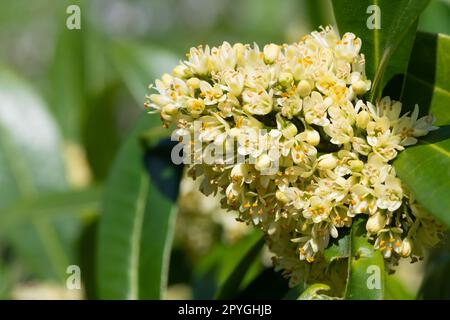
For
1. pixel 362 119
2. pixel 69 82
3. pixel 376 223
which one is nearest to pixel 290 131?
pixel 362 119

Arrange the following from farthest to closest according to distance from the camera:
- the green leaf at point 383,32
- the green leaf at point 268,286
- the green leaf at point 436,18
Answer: the green leaf at point 436,18
the green leaf at point 268,286
the green leaf at point 383,32

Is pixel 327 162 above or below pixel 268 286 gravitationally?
above

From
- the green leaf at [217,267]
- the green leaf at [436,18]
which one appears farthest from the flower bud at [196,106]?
the green leaf at [436,18]

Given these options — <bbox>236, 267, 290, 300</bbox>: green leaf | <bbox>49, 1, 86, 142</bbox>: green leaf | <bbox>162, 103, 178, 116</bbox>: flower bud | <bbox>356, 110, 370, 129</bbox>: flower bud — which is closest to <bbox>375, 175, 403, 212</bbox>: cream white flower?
<bbox>356, 110, 370, 129</bbox>: flower bud

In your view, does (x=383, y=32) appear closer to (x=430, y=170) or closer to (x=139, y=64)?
(x=430, y=170)

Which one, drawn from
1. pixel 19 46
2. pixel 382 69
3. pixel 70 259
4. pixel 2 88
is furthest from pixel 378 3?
pixel 19 46

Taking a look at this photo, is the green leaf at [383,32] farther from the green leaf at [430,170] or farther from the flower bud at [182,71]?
the flower bud at [182,71]

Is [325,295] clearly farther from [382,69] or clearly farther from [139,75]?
[139,75]
